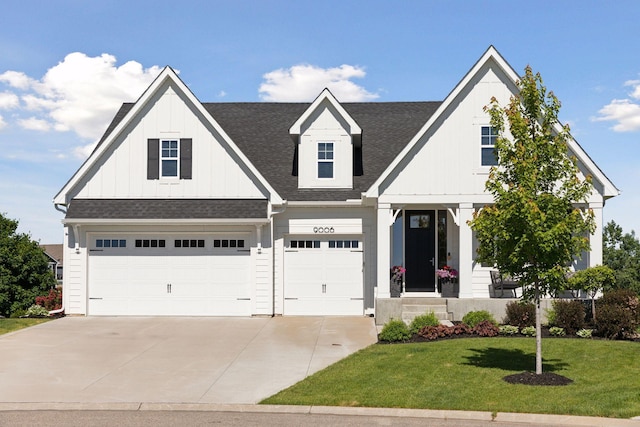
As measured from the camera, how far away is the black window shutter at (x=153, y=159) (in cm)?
2183

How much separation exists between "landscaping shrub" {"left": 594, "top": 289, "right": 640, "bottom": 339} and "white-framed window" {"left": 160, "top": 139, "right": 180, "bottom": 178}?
1311cm

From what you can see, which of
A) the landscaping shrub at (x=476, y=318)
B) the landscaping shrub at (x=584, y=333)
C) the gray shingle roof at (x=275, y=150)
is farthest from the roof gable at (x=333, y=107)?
the landscaping shrub at (x=584, y=333)

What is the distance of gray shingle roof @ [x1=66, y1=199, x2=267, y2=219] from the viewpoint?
21.0m

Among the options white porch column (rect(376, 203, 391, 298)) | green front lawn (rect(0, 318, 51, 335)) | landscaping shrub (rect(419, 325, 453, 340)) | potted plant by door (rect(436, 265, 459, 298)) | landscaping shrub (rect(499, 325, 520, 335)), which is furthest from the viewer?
potted plant by door (rect(436, 265, 459, 298))

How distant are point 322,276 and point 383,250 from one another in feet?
8.94

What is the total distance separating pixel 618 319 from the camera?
16.2 metres

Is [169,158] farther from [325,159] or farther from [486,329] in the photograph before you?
[486,329]

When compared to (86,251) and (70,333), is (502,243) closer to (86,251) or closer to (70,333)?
(70,333)

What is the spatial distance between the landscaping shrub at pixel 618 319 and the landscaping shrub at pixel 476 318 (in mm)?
2518

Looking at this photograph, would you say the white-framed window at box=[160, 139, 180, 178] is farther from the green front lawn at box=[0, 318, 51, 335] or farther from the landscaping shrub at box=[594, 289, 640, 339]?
the landscaping shrub at box=[594, 289, 640, 339]

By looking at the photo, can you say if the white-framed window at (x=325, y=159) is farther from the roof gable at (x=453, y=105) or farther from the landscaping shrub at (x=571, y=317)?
the landscaping shrub at (x=571, y=317)

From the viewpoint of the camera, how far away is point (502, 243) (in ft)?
40.6

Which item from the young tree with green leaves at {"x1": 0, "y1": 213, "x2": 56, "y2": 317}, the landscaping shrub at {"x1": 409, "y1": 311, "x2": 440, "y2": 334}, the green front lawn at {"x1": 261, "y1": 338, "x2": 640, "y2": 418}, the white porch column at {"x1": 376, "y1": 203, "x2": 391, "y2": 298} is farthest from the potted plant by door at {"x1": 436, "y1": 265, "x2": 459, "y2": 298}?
the young tree with green leaves at {"x1": 0, "y1": 213, "x2": 56, "y2": 317}

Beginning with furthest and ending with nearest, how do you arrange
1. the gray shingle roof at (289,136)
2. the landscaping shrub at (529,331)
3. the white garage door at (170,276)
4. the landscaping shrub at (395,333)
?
the gray shingle roof at (289,136) < the white garage door at (170,276) < the landscaping shrub at (529,331) < the landscaping shrub at (395,333)
